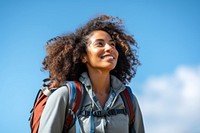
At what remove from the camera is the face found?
5.09m

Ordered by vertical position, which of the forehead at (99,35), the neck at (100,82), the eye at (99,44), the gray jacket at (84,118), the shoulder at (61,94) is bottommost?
the gray jacket at (84,118)

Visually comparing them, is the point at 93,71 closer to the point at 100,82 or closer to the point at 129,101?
the point at 100,82

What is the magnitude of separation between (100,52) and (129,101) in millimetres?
952

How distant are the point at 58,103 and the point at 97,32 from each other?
1659 mm

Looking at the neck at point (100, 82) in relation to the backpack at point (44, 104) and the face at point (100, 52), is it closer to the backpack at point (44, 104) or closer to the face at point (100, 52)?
the face at point (100, 52)

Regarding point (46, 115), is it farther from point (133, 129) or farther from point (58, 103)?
point (133, 129)

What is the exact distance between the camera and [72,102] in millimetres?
4543

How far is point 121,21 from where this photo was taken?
6.16 meters

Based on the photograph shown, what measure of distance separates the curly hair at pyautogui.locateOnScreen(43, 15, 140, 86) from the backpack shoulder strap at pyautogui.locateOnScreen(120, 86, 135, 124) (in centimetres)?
70

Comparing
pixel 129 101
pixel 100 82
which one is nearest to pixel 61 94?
pixel 100 82

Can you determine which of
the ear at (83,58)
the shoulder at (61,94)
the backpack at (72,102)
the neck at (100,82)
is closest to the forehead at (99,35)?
the ear at (83,58)

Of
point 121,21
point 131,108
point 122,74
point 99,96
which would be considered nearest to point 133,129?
point 131,108

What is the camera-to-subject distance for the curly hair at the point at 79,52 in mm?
5477

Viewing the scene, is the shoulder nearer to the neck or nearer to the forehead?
the neck
